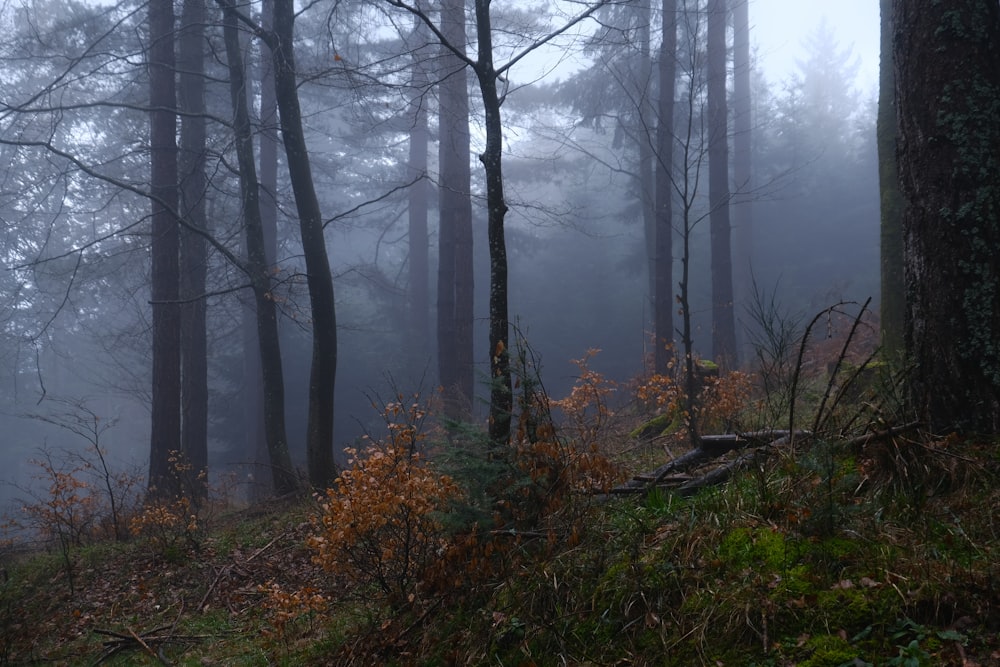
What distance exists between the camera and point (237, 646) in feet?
18.6

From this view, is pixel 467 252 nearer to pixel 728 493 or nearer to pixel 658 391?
pixel 658 391

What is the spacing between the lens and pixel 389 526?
4.75 m

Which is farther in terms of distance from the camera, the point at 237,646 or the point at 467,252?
the point at 467,252

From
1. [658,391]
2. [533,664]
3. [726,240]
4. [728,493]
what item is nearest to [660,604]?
[533,664]

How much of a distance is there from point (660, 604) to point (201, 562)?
6.54m

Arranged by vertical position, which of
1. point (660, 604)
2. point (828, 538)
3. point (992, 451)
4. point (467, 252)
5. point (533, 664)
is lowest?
point (533, 664)

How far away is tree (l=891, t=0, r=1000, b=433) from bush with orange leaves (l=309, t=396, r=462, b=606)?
2.93m

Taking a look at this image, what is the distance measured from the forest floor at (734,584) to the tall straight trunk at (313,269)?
198 inches

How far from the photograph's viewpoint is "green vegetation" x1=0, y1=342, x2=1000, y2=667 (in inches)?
113

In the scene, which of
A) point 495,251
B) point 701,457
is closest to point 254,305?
point 495,251

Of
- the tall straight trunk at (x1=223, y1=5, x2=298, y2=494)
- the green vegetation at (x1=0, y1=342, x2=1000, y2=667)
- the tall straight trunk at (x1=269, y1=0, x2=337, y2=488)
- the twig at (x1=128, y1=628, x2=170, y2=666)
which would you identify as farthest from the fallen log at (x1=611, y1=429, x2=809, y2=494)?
the tall straight trunk at (x1=223, y1=5, x2=298, y2=494)

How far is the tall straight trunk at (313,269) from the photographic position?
1045 cm

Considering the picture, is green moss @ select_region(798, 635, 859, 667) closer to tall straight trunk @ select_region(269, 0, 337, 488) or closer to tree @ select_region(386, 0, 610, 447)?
tree @ select_region(386, 0, 610, 447)

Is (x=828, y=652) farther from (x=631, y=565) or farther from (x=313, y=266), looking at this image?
(x=313, y=266)
